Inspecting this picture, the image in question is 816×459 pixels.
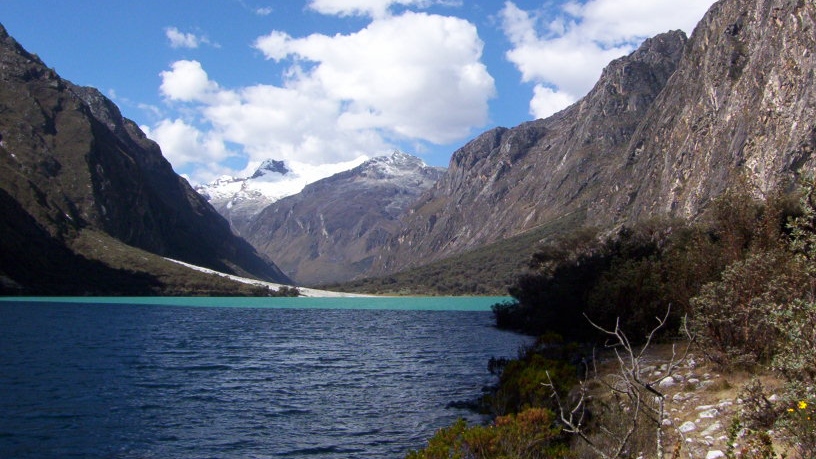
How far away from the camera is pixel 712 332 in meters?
23.5

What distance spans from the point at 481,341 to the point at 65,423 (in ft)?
147

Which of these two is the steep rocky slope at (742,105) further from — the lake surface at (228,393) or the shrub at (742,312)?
the shrub at (742,312)

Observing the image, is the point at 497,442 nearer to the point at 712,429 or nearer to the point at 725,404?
the point at 712,429

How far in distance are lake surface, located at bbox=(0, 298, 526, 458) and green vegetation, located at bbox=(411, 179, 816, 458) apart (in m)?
5.39

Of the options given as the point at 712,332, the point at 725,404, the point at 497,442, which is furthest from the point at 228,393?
the point at 725,404

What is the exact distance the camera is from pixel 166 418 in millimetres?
28703

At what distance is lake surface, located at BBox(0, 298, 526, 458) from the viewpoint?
24469mm

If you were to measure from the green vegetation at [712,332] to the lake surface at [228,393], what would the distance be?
212 inches

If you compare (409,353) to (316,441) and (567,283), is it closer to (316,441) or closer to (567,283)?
(567,283)

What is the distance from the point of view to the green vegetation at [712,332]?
1149 cm

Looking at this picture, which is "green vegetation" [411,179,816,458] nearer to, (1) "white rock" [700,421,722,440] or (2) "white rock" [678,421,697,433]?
(2) "white rock" [678,421,697,433]

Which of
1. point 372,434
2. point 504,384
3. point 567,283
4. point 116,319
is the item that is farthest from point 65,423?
point 116,319

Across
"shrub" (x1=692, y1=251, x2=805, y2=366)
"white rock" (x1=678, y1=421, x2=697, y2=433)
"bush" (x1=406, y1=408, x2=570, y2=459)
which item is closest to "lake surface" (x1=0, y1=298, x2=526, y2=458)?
"bush" (x1=406, y1=408, x2=570, y2=459)

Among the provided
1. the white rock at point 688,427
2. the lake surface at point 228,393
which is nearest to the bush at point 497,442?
the white rock at point 688,427
